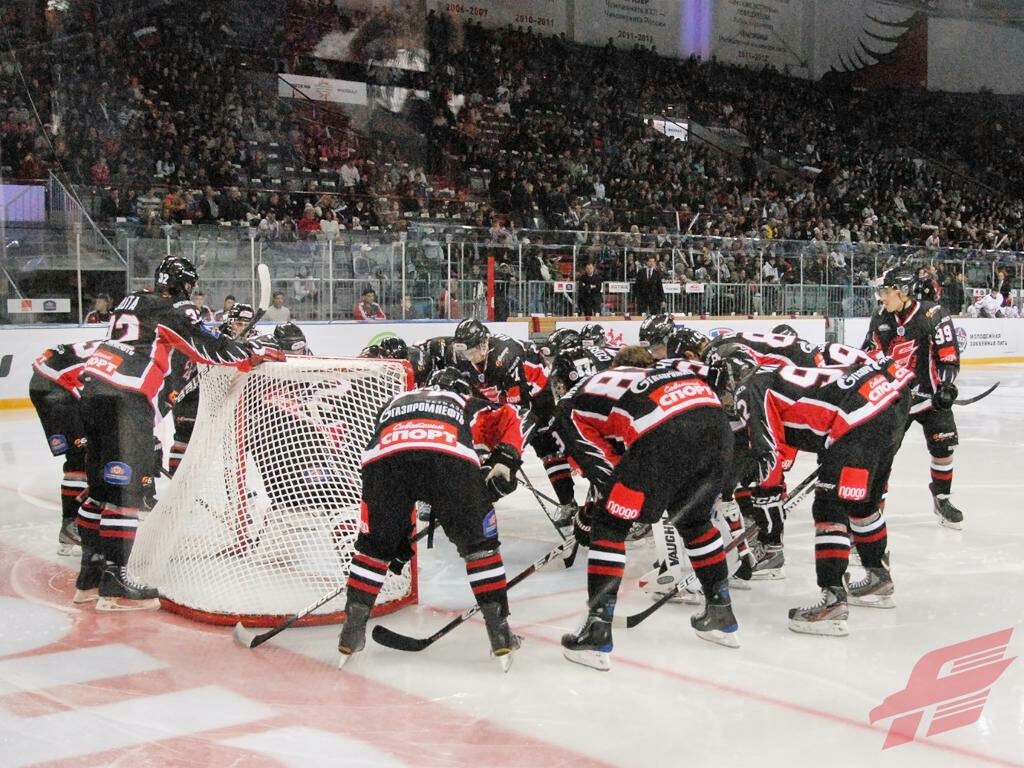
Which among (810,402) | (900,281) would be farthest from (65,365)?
(900,281)

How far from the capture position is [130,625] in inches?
151

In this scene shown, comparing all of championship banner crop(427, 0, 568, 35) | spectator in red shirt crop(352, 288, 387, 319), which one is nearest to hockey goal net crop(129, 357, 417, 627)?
spectator in red shirt crop(352, 288, 387, 319)

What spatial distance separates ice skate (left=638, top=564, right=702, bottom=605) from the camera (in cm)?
408

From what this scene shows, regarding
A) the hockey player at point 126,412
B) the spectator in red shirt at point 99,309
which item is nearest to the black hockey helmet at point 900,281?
the hockey player at point 126,412

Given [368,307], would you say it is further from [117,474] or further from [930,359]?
[117,474]

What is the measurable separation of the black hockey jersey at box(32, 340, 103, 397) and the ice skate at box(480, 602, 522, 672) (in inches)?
101

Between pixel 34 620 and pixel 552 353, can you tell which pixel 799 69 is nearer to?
pixel 552 353

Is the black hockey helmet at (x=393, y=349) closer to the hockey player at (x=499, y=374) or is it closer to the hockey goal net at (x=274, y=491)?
the hockey player at (x=499, y=374)

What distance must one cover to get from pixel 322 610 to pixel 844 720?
1838 millimetres

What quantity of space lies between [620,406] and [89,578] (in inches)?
86.1

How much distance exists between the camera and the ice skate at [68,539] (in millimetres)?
4980

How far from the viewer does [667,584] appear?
4.32 meters

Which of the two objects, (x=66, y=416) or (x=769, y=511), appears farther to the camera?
(x=66, y=416)

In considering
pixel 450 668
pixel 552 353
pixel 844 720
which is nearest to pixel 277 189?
pixel 552 353
